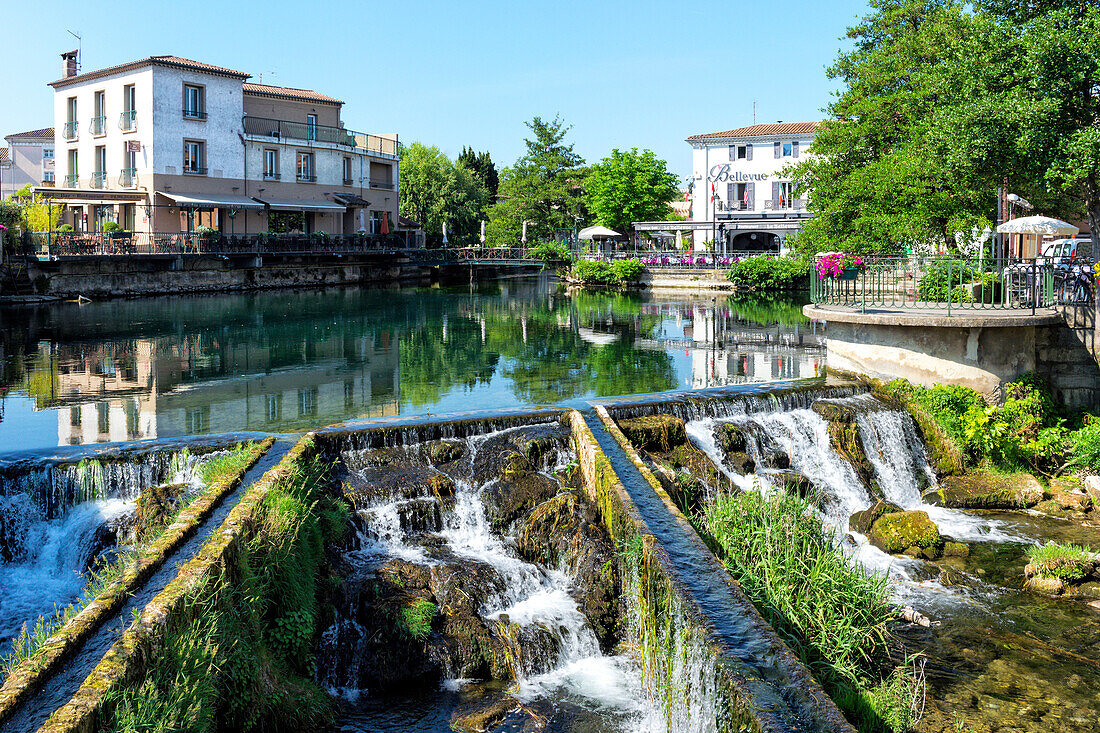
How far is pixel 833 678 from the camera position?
791 cm

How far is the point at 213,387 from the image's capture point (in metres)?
20.7

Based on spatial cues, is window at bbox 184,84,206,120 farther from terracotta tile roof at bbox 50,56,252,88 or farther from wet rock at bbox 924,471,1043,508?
wet rock at bbox 924,471,1043,508

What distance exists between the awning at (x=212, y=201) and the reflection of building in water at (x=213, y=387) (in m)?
22.7

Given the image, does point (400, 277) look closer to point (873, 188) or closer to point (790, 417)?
point (873, 188)

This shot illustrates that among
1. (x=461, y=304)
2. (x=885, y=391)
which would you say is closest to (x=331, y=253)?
(x=461, y=304)

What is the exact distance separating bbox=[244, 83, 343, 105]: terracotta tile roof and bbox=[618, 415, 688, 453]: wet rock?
4820cm

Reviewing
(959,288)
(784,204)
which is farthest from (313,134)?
(959,288)

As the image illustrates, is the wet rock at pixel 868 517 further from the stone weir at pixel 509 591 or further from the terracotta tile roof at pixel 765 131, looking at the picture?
the terracotta tile roof at pixel 765 131

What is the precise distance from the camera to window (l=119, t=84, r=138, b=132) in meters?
49.8

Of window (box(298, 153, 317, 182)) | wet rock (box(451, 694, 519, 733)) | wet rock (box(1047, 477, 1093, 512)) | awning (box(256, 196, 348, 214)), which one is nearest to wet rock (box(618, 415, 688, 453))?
wet rock (box(1047, 477, 1093, 512))

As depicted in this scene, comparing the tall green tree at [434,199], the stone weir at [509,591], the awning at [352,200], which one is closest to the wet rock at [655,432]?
the stone weir at [509,591]

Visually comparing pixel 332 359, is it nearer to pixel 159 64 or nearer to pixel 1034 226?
pixel 1034 226

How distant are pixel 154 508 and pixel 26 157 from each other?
7763 centimetres

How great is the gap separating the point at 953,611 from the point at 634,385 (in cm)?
1112
